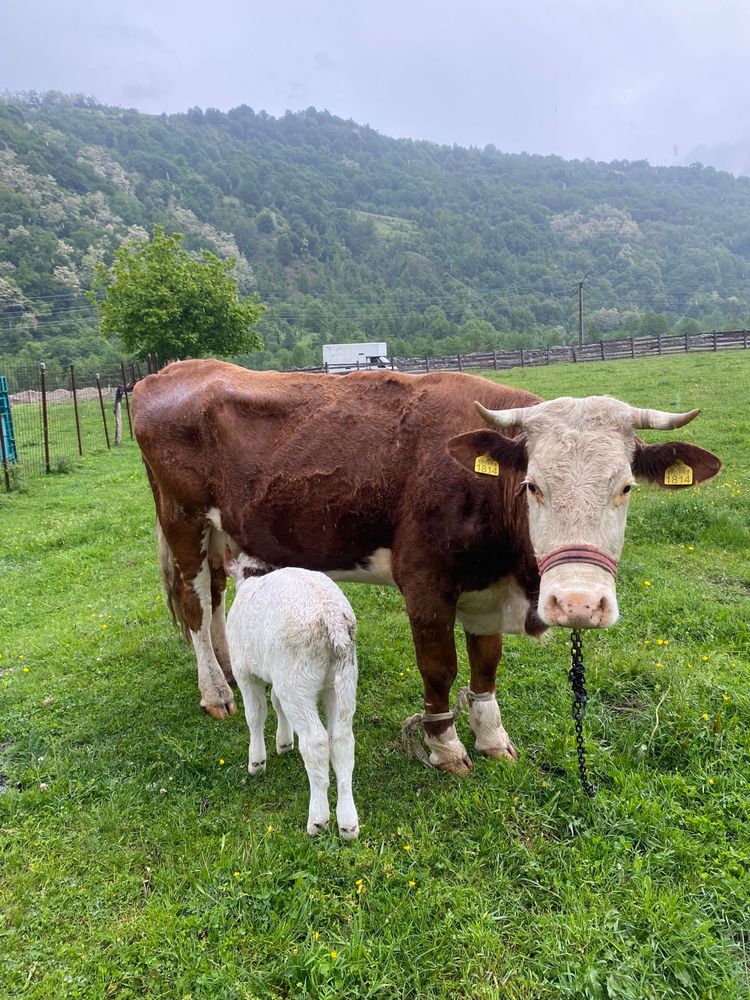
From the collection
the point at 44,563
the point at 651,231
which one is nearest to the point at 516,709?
the point at 44,563

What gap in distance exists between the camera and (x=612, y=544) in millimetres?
2877

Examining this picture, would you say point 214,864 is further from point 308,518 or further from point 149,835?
point 308,518

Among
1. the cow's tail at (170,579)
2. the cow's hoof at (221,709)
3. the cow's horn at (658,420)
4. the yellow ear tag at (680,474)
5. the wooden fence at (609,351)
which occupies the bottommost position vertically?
the cow's hoof at (221,709)

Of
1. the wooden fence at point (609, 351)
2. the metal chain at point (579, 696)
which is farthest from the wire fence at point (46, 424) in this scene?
the wooden fence at point (609, 351)

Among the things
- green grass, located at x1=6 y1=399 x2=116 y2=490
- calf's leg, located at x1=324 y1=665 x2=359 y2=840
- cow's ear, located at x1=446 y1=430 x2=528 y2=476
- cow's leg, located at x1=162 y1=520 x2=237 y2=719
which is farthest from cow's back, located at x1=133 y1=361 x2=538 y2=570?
green grass, located at x1=6 y1=399 x2=116 y2=490

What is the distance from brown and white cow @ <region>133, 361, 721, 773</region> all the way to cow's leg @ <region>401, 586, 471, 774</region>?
0.4 inches

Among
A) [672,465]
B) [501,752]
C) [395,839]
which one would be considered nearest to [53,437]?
[501,752]

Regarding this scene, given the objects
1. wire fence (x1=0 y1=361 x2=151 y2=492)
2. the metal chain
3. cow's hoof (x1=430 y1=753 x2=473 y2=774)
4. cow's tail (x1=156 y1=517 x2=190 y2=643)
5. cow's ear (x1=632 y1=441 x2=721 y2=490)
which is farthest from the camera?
wire fence (x1=0 y1=361 x2=151 y2=492)

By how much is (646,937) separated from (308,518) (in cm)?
295

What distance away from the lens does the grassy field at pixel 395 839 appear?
105 inches

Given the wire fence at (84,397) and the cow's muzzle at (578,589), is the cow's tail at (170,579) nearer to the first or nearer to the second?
the cow's muzzle at (578,589)

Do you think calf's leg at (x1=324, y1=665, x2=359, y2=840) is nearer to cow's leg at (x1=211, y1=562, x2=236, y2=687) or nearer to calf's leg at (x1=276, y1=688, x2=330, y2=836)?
calf's leg at (x1=276, y1=688, x2=330, y2=836)

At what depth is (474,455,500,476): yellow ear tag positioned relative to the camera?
3344 millimetres

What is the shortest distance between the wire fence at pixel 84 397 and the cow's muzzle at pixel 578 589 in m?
14.1
